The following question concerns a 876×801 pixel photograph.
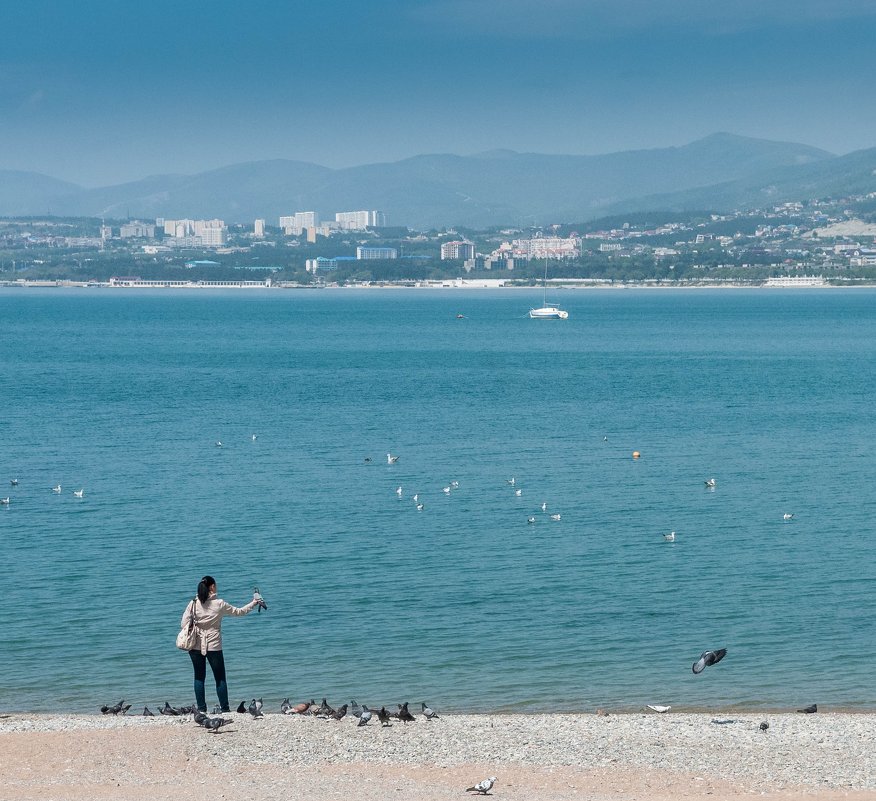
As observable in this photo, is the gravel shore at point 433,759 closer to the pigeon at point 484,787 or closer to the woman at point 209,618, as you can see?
the pigeon at point 484,787

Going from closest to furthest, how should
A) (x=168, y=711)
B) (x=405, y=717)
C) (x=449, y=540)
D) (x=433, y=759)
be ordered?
(x=433, y=759)
(x=405, y=717)
(x=168, y=711)
(x=449, y=540)

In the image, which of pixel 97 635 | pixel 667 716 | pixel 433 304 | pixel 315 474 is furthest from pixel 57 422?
pixel 433 304

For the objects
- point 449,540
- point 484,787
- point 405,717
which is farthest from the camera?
point 449,540

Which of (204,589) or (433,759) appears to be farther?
(204,589)

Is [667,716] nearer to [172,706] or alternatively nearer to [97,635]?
[172,706]

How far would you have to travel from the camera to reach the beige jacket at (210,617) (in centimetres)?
1490

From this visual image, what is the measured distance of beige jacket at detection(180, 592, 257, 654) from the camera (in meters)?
14.9

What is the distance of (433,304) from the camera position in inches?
7766

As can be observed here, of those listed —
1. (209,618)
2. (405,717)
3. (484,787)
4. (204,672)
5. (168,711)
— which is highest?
(209,618)

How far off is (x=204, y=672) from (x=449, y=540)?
13443 mm

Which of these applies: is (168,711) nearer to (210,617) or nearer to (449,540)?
(210,617)

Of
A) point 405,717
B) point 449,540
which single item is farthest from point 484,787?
point 449,540

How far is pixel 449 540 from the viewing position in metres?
28.3

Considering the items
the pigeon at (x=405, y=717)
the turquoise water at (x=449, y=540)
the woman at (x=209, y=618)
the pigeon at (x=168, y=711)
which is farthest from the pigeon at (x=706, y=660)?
the pigeon at (x=168, y=711)
